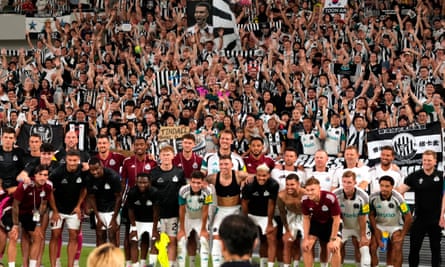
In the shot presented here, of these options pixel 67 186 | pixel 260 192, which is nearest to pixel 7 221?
pixel 67 186

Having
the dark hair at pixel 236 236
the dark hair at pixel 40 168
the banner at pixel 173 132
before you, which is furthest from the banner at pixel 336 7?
the dark hair at pixel 236 236

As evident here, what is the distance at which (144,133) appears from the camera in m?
19.9

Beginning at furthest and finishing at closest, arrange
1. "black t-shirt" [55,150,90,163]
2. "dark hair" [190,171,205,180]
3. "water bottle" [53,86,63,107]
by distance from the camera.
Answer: "water bottle" [53,86,63,107]
"black t-shirt" [55,150,90,163]
"dark hair" [190,171,205,180]

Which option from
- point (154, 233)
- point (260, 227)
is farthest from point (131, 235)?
point (260, 227)

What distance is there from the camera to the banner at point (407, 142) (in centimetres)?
1711

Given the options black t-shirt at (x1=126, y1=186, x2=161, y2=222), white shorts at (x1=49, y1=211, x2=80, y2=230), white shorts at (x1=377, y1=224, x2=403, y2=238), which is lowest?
white shorts at (x1=377, y1=224, x2=403, y2=238)

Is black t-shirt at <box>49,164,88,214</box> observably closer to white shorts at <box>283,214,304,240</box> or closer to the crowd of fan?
white shorts at <box>283,214,304,240</box>

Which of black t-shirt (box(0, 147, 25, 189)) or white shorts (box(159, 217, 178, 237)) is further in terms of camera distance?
black t-shirt (box(0, 147, 25, 189))

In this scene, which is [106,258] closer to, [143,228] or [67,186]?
[143,228]

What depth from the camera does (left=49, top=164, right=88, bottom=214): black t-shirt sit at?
1480 cm

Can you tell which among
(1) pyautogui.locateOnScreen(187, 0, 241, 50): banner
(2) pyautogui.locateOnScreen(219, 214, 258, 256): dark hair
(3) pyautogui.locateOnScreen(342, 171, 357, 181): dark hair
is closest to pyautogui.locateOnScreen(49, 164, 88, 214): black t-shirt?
(3) pyautogui.locateOnScreen(342, 171, 357, 181): dark hair

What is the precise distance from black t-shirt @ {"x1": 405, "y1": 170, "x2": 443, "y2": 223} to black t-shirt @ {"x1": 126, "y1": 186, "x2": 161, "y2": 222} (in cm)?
374

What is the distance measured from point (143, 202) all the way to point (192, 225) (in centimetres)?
81

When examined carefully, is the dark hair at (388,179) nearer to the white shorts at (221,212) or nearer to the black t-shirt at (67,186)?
the white shorts at (221,212)
